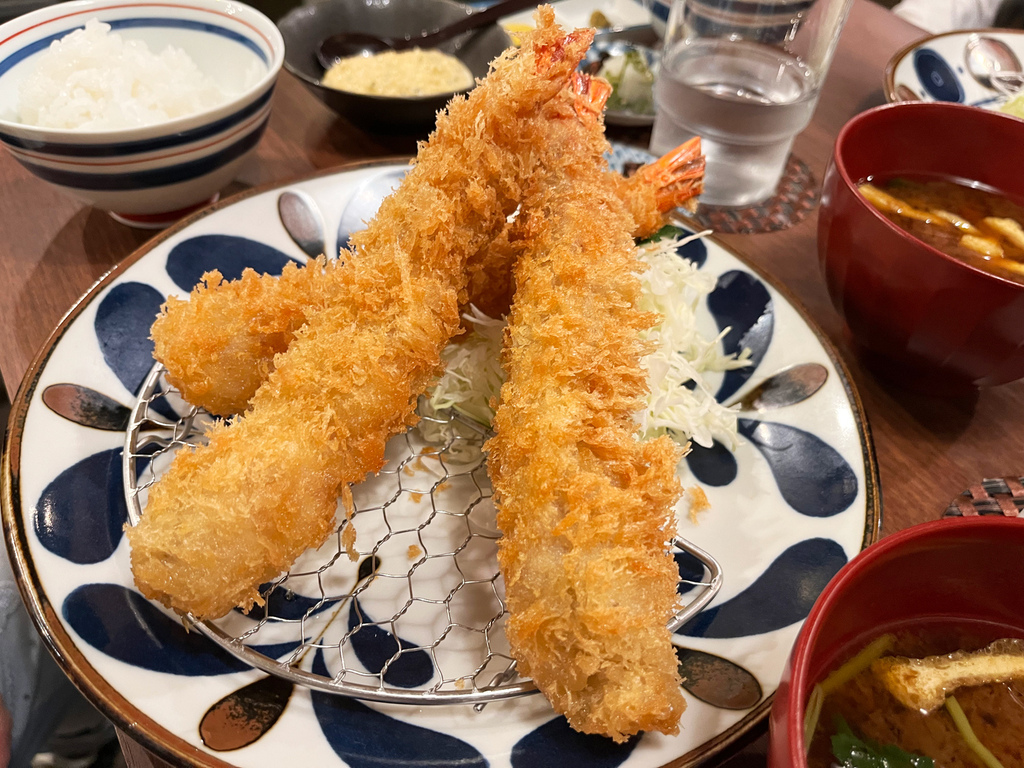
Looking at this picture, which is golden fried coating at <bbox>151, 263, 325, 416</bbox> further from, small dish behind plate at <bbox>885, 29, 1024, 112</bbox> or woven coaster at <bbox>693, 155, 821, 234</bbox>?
small dish behind plate at <bbox>885, 29, 1024, 112</bbox>

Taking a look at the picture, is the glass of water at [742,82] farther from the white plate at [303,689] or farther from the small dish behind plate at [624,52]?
the white plate at [303,689]

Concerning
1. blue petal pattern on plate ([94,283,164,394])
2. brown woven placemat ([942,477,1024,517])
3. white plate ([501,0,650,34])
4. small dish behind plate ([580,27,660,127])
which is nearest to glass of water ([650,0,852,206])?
small dish behind plate ([580,27,660,127])

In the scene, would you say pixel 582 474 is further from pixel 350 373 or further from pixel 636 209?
pixel 636 209

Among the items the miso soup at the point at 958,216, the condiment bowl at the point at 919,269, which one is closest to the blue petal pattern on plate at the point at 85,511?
the condiment bowl at the point at 919,269

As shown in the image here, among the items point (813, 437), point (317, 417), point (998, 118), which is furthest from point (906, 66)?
point (317, 417)

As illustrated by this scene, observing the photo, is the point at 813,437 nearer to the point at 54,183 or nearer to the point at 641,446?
the point at 641,446
